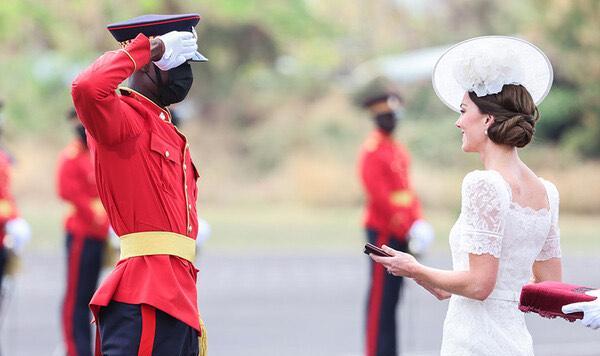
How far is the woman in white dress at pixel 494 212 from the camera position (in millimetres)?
4086

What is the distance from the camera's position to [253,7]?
98.5 ft

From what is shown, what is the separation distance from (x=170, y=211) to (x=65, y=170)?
168 inches

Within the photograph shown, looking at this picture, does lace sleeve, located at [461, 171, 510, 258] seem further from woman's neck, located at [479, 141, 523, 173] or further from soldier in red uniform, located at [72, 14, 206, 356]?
soldier in red uniform, located at [72, 14, 206, 356]

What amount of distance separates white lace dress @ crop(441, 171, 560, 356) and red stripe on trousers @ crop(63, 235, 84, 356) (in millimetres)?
4446

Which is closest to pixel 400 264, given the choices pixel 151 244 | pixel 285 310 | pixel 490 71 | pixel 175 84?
pixel 490 71

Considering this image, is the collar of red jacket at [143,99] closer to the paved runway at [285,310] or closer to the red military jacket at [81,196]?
the red military jacket at [81,196]

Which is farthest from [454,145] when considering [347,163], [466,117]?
[466,117]

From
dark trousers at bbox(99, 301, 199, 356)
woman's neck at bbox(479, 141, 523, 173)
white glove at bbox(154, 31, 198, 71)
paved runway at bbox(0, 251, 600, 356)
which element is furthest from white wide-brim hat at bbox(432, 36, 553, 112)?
paved runway at bbox(0, 251, 600, 356)

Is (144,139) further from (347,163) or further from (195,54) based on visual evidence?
(347,163)

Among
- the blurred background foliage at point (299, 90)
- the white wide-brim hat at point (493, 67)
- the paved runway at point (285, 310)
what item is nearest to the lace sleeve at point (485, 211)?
the white wide-brim hat at point (493, 67)

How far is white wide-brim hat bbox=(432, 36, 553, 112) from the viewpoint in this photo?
4.25 metres

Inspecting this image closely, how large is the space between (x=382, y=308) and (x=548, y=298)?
4533 millimetres

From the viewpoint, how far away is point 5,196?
26.3ft

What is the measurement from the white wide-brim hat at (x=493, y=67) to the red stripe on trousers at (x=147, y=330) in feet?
4.16
